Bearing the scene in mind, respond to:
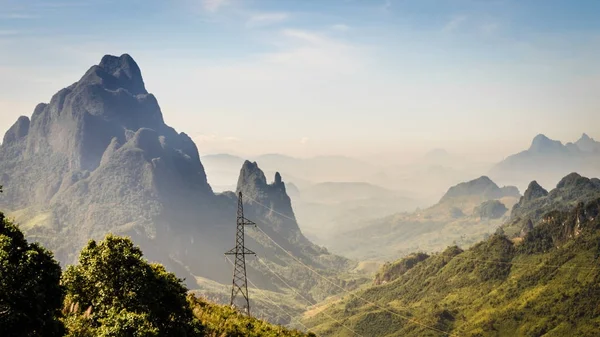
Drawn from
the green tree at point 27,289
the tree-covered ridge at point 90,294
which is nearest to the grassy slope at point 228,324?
the tree-covered ridge at point 90,294

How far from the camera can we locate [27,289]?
26.4m

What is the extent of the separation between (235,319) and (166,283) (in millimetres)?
14125

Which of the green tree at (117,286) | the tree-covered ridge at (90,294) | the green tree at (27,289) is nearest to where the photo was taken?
the green tree at (27,289)

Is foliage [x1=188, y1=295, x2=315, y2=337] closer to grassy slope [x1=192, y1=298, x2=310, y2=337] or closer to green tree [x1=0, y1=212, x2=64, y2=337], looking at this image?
grassy slope [x1=192, y1=298, x2=310, y2=337]

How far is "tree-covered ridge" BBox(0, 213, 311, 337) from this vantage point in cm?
2616

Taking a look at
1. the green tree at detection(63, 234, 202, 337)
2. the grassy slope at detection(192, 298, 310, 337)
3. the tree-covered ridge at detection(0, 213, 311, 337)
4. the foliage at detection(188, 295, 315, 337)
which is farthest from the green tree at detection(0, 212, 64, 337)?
the grassy slope at detection(192, 298, 310, 337)

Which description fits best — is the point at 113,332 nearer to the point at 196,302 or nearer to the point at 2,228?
the point at 2,228

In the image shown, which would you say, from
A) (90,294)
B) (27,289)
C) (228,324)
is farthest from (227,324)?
(27,289)

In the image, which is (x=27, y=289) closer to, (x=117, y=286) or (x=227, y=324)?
(x=117, y=286)

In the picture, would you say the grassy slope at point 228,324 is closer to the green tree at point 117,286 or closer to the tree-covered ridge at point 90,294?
the tree-covered ridge at point 90,294

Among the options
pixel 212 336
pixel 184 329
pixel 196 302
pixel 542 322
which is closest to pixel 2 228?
pixel 184 329

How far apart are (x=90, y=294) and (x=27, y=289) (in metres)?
5.52

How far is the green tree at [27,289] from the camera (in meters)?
25.4

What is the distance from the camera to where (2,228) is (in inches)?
1156
